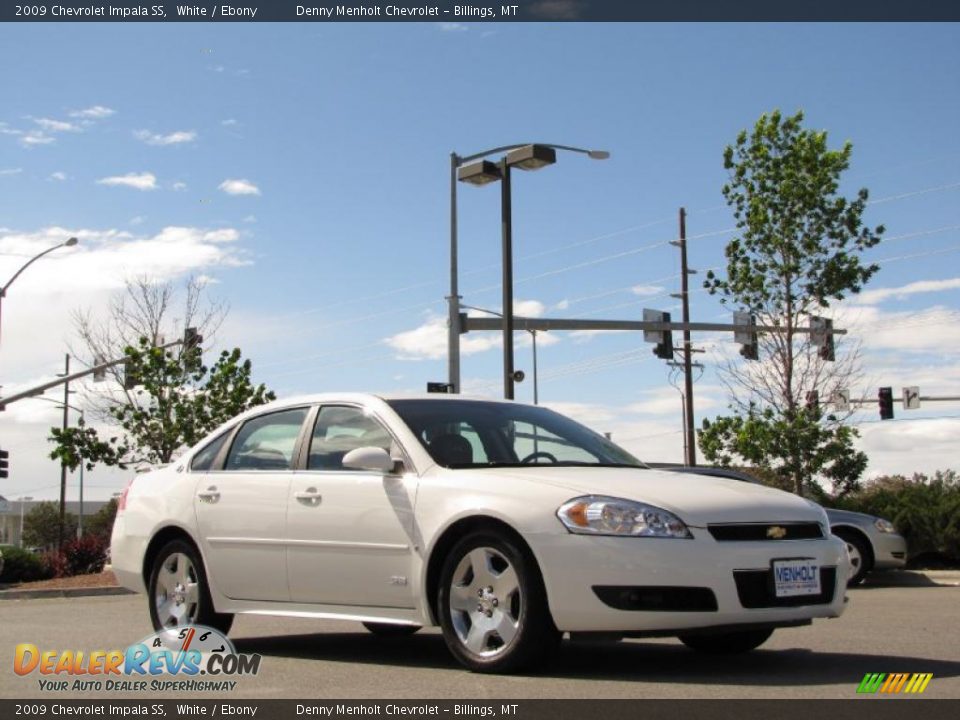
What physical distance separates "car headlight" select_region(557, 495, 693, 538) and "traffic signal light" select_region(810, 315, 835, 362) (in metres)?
18.6

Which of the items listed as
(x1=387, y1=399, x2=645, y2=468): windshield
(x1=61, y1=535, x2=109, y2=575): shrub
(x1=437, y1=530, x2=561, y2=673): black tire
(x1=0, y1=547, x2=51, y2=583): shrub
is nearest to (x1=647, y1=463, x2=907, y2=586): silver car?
(x1=387, y1=399, x2=645, y2=468): windshield

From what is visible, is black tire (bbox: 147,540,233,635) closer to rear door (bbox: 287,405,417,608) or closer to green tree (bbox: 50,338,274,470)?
rear door (bbox: 287,405,417,608)

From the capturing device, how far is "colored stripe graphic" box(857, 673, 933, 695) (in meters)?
5.92

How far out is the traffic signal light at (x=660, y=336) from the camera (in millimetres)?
29141

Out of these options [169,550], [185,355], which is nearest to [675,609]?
[169,550]

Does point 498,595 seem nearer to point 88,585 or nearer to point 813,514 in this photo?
point 813,514

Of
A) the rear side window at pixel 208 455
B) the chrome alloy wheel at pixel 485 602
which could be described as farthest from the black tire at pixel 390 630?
the chrome alloy wheel at pixel 485 602

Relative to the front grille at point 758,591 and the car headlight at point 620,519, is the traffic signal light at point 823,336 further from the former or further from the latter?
the car headlight at point 620,519

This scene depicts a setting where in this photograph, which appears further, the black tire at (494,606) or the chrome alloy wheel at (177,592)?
the chrome alloy wheel at (177,592)

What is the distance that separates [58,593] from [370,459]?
14.1 m

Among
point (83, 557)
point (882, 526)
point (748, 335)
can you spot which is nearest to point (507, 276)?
point (748, 335)

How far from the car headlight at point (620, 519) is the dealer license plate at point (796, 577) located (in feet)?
1.82
